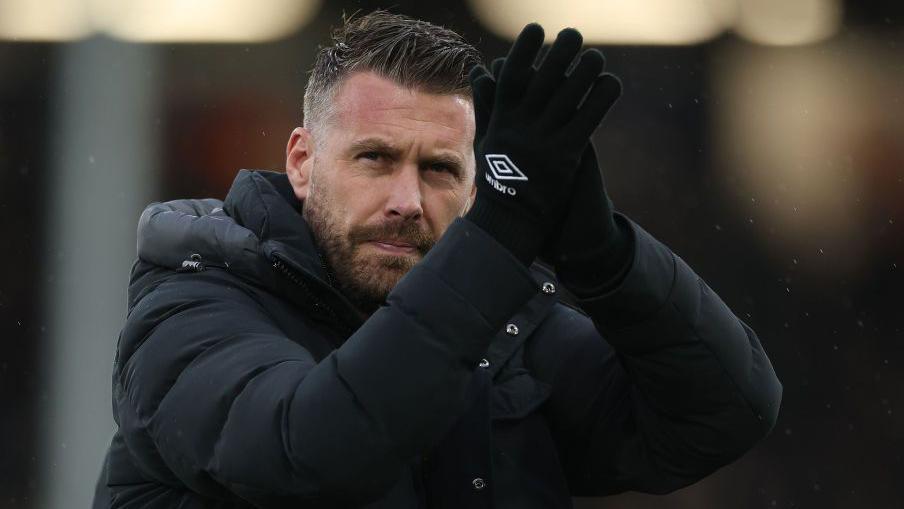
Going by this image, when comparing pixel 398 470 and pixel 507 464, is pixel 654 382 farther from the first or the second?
pixel 398 470

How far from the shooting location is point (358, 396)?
5.63ft

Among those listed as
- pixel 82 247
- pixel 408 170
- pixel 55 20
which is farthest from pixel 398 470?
pixel 55 20

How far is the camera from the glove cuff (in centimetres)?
178

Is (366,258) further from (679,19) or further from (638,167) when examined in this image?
(679,19)

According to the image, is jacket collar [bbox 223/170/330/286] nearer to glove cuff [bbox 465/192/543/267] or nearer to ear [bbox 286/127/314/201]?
ear [bbox 286/127/314/201]

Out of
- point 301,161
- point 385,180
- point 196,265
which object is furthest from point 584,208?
point 301,161

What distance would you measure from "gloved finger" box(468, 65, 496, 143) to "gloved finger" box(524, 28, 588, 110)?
0.22ft

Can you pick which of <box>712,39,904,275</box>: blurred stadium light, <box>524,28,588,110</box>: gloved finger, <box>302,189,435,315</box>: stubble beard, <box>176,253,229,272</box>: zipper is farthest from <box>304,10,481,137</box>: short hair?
<box>712,39,904,275</box>: blurred stadium light

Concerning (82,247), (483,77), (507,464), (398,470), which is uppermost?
(483,77)

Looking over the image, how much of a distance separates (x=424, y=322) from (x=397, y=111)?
2.19 ft

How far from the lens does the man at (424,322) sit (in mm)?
1729

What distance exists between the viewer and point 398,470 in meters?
1.75

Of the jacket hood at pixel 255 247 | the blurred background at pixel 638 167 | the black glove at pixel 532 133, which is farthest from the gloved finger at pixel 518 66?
the blurred background at pixel 638 167

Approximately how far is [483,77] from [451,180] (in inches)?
21.4
